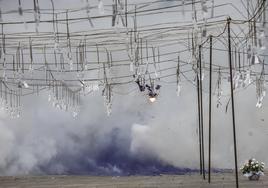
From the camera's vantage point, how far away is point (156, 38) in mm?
16688

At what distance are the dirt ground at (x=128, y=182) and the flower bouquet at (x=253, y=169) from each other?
0.87ft

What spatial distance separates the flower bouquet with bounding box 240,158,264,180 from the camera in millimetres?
19578

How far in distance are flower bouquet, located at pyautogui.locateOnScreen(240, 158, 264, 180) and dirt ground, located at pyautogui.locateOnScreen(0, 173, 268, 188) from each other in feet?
0.87

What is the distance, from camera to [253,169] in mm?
19672

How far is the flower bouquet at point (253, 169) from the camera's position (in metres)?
19.6

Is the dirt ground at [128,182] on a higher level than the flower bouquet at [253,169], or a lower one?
lower

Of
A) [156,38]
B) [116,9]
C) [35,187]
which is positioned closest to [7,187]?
[35,187]

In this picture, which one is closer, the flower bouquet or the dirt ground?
the dirt ground

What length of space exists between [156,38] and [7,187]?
9318 mm

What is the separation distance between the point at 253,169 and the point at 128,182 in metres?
5.05

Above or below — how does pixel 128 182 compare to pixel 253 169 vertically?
below

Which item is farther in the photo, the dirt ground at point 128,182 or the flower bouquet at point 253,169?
the flower bouquet at point 253,169

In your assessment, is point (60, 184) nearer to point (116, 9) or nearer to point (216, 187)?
point (216, 187)

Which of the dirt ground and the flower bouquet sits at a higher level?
the flower bouquet
